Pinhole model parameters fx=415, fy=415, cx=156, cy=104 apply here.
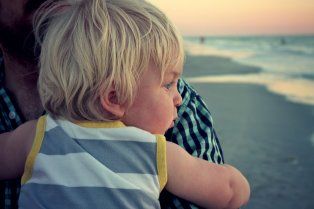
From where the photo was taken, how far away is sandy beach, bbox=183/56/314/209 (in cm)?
369

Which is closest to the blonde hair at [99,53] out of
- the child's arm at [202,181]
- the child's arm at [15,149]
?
the child's arm at [15,149]

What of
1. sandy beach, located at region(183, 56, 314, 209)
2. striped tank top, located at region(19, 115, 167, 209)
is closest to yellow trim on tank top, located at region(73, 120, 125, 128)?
striped tank top, located at region(19, 115, 167, 209)

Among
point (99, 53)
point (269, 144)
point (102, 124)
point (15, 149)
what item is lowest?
point (269, 144)

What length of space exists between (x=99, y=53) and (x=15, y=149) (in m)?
0.48

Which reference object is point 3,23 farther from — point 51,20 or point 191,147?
point 191,147

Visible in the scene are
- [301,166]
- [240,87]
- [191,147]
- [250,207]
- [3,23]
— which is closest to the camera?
[191,147]

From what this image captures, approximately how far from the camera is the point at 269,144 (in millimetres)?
4840

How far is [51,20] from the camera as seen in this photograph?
5.17 feet

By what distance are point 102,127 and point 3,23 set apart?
0.80 meters

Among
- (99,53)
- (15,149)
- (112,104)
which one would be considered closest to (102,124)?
(112,104)

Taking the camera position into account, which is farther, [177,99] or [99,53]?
[177,99]

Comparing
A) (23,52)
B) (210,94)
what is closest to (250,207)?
(23,52)

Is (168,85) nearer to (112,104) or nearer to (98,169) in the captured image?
(112,104)

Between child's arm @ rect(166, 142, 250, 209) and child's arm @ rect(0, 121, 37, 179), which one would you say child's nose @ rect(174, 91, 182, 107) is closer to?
child's arm @ rect(166, 142, 250, 209)
